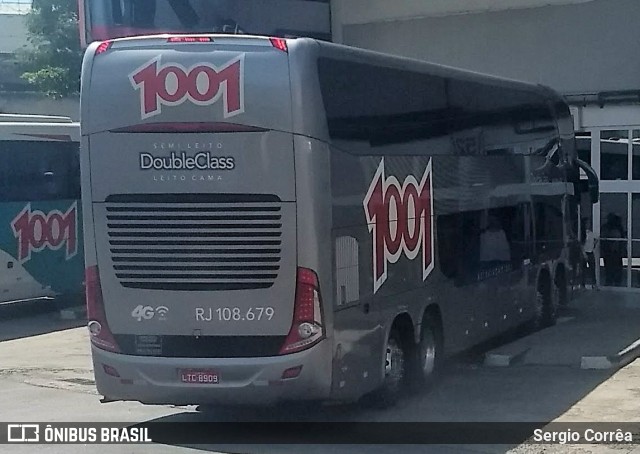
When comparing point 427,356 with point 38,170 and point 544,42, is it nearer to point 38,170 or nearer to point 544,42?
point 38,170

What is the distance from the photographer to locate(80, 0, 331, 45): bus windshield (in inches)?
854

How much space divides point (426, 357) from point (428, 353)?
0.10 metres

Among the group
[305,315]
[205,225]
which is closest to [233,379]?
[305,315]

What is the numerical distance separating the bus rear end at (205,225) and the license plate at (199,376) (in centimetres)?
1

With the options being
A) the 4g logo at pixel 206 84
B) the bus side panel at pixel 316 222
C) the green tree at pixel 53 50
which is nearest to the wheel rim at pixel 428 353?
the bus side panel at pixel 316 222

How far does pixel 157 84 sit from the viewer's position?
10.5m

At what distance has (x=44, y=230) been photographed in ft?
69.2

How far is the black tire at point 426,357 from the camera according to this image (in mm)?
12719

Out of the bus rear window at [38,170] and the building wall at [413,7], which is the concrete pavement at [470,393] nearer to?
the bus rear window at [38,170]

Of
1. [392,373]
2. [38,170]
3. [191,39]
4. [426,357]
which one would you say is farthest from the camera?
[38,170]

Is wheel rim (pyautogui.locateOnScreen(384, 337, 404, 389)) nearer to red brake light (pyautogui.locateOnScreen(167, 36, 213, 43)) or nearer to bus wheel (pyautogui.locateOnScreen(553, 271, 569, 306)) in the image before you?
red brake light (pyautogui.locateOnScreen(167, 36, 213, 43))

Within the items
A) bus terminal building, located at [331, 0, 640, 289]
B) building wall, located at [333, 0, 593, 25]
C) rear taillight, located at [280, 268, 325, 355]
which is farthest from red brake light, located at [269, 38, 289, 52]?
building wall, located at [333, 0, 593, 25]

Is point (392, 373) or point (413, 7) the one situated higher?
point (413, 7)

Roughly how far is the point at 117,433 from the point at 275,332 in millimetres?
2017
